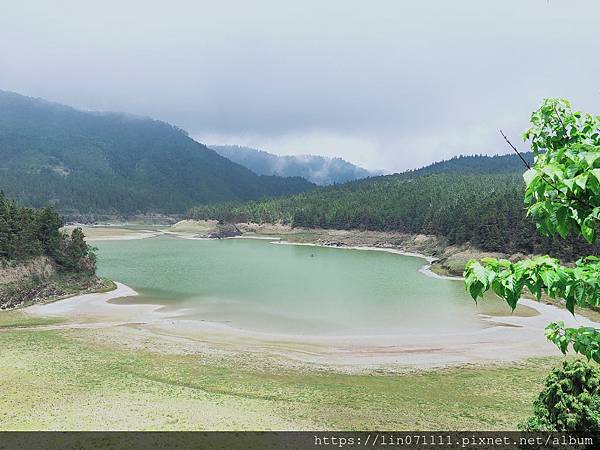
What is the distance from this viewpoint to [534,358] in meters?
30.9

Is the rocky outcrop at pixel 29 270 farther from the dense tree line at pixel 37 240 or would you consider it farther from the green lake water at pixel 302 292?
the green lake water at pixel 302 292

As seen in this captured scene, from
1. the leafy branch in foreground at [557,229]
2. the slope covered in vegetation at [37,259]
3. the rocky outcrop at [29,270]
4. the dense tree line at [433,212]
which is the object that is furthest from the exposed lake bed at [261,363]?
the dense tree line at [433,212]

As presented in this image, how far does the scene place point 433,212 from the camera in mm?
126125

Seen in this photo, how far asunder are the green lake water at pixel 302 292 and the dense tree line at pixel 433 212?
15795 millimetres

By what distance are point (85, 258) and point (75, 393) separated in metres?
41.0

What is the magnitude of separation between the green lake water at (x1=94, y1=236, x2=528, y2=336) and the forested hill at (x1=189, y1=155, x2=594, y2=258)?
53.6ft

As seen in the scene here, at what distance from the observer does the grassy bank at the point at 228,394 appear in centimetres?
1912

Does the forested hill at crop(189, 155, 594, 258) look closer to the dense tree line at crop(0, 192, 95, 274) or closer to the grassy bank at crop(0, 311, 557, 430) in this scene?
the grassy bank at crop(0, 311, 557, 430)

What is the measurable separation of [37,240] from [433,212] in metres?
100

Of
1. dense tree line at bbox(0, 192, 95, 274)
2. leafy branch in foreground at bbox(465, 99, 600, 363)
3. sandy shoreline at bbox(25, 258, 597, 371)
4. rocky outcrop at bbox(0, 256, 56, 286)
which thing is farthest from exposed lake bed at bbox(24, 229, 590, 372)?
leafy branch in foreground at bbox(465, 99, 600, 363)

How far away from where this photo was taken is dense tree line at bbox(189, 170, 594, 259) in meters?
83.5

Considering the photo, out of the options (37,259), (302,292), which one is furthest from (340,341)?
(37,259)

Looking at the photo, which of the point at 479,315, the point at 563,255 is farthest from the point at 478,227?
the point at 479,315

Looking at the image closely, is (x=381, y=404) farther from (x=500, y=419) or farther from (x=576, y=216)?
(x=576, y=216)
